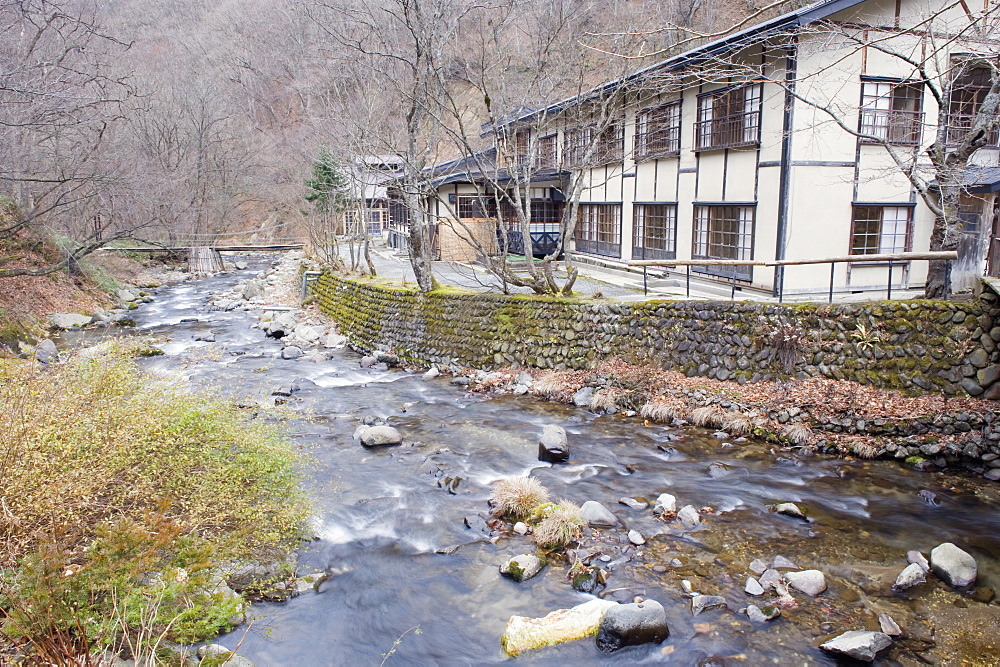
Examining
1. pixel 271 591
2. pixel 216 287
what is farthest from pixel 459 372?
pixel 216 287

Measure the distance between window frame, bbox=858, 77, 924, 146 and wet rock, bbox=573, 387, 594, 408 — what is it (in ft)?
A: 26.8

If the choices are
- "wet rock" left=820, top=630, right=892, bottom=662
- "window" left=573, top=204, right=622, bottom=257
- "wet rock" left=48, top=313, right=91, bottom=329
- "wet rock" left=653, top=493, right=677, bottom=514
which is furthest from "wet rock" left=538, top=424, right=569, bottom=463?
"wet rock" left=48, top=313, right=91, bottom=329

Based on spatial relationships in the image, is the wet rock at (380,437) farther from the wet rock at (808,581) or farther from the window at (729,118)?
the window at (729,118)

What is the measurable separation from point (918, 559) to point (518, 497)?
14.0 feet

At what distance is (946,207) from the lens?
1047 centimetres

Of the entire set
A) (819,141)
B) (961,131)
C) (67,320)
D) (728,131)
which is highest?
(728,131)

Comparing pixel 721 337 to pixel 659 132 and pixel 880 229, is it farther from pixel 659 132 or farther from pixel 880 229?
pixel 659 132

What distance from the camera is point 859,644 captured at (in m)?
5.29

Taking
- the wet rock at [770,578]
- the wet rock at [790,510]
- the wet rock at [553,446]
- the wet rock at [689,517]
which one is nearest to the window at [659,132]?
the wet rock at [553,446]

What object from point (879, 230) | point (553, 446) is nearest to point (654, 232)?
point (879, 230)

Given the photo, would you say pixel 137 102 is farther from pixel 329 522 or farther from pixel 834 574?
pixel 834 574

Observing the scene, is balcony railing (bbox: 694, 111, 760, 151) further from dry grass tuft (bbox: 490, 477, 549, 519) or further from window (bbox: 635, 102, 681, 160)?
dry grass tuft (bbox: 490, 477, 549, 519)

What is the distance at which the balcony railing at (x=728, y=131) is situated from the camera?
48.5ft

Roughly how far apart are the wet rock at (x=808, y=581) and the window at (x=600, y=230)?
1563 cm
